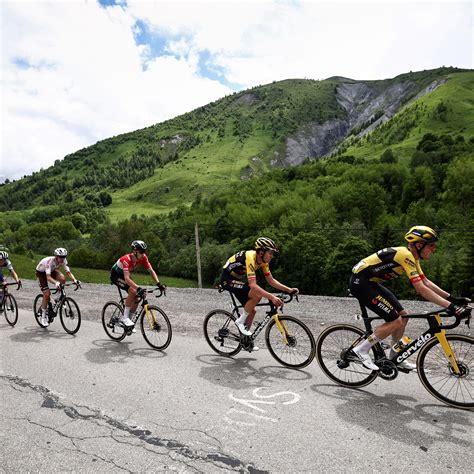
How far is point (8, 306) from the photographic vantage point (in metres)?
11.5

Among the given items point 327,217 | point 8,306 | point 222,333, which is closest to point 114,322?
point 222,333

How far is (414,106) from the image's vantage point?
18675cm

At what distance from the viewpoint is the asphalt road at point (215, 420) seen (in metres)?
4.11

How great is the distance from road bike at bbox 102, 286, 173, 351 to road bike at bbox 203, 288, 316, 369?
113 centimetres

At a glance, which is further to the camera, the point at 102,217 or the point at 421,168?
the point at 102,217

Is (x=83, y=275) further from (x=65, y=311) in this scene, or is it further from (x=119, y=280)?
(x=119, y=280)

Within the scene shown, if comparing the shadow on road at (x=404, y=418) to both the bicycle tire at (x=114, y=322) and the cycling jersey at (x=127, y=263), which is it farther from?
the bicycle tire at (x=114, y=322)

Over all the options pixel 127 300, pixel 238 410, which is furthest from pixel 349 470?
pixel 127 300

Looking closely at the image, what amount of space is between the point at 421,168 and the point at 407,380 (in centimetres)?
10739

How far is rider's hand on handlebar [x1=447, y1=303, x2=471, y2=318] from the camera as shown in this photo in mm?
4867

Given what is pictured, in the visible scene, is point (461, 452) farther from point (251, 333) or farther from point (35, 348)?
point (35, 348)

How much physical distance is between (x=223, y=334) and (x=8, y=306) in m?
7.67

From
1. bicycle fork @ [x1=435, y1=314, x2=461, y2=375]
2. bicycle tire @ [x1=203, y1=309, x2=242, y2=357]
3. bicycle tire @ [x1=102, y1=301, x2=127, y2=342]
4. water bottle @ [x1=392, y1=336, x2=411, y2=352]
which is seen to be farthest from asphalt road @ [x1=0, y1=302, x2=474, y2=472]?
bicycle tire @ [x1=102, y1=301, x2=127, y2=342]

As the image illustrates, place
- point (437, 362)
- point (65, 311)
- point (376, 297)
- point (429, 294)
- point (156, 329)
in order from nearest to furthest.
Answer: point (429, 294) < point (437, 362) < point (376, 297) < point (156, 329) < point (65, 311)
